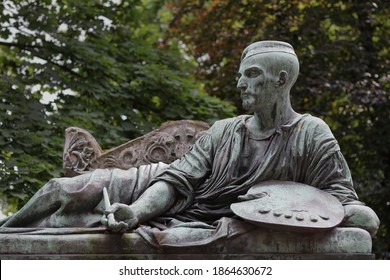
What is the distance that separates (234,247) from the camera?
9.71 meters

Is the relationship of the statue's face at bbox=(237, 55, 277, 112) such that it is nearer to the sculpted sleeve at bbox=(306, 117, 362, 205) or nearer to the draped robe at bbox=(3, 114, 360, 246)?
the draped robe at bbox=(3, 114, 360, 246)

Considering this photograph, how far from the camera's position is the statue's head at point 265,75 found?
1026 cm

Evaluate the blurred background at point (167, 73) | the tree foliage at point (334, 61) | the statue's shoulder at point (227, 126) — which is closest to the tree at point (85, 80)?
the blurred background at point (167, 73)

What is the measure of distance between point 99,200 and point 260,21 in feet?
33.7

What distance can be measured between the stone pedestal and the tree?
618 cm

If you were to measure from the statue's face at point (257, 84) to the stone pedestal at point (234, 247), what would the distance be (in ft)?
3.65

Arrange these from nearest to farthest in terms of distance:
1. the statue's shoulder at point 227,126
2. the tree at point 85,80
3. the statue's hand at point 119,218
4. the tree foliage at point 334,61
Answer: the statue's hand at point 119,218, the statue's shoulder at point 227,126, the tree at point 85,80, the tree foliage at point 334,61

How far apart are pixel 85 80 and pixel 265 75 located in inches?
299

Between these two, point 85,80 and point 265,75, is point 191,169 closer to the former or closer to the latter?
point 265,75

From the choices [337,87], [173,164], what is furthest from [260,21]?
[173,164]

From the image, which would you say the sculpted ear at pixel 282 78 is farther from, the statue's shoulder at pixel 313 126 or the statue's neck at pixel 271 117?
the statue's shoulder at pixel 313 126

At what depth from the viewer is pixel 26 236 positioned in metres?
9.87

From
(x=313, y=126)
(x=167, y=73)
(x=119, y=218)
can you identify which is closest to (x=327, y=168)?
(x=313, y=126)

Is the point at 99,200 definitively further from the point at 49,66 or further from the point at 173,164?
the point at 49,66
